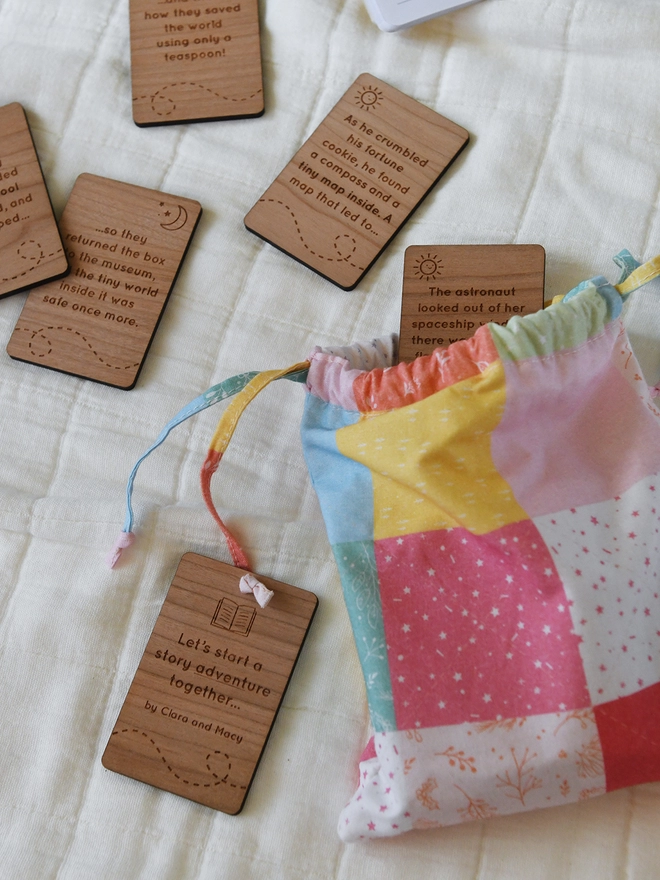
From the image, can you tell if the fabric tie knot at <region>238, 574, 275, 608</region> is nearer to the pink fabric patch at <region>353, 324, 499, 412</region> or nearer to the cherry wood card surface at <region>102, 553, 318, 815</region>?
the cherry wood card surface at <region>102, 553, 318, 815</region>

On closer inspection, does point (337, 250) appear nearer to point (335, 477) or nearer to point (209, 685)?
point (335, 477)

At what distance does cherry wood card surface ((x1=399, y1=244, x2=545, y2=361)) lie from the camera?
2.18 feet

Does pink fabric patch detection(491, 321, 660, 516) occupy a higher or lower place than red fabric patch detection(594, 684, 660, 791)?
higher

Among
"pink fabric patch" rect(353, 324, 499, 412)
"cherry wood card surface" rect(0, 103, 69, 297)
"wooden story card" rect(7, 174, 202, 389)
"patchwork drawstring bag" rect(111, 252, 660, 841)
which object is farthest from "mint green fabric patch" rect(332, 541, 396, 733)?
"cherry wood card surface" rect(0, 103, 69, 297)

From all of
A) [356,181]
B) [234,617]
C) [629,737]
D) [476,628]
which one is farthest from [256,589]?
[356,181]

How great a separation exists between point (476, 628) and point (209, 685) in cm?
19

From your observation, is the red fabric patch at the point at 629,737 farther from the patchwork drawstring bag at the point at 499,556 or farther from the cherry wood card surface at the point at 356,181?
the cherry wood card surface at the point at 356,181

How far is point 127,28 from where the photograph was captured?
0.79m

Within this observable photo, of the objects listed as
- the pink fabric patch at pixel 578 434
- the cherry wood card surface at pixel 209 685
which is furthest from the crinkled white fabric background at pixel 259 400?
the pink fabric patch at pixel 578 434

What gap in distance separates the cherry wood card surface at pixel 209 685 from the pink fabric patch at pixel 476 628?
83 millimetres

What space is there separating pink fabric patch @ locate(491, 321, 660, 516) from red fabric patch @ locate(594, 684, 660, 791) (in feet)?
0.44

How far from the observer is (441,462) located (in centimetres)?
56

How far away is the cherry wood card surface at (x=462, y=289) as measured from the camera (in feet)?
2.18

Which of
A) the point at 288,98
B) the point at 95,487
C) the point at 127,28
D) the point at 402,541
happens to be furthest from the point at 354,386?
the point at 127,28
